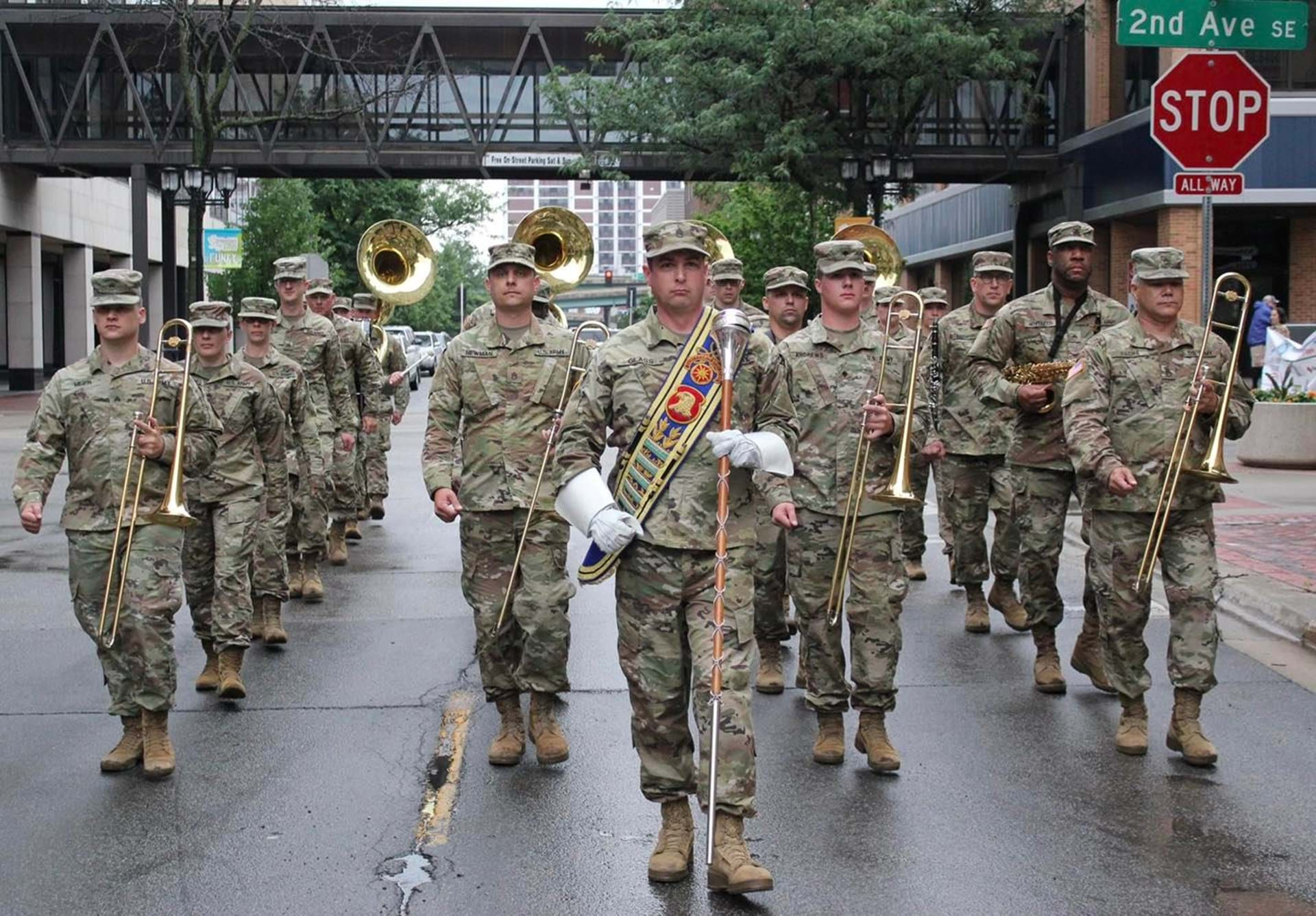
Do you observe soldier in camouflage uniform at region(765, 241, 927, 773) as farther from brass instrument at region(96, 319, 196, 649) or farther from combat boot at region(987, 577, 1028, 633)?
combat boot at region(987, 577, 1028, 633)

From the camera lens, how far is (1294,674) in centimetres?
868

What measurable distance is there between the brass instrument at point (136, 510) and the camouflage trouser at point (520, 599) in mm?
1193

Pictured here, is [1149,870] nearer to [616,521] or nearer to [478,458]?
[616,521]

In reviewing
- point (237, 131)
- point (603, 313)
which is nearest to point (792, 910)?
point (237, 131)

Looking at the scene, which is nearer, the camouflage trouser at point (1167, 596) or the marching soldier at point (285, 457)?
the camouflage trouser at point (1167, 596)

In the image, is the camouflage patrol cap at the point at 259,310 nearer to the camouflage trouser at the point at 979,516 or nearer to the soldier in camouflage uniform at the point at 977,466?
the soldier in camouflage uniform at the point at 977,466

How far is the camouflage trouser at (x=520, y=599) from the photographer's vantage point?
6957 millimetres

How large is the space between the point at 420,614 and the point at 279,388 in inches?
67.8

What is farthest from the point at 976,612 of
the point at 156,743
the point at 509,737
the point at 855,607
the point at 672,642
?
the point at 156,743

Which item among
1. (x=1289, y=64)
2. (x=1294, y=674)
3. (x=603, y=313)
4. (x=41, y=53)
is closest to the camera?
(x=1294, y=674)

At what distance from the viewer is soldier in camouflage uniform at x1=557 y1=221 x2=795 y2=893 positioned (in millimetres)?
5371

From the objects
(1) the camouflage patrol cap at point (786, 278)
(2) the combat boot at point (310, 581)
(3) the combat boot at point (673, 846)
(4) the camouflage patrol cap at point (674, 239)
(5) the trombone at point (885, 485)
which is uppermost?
(1) the camouflage patrol cap at point (786, 278)

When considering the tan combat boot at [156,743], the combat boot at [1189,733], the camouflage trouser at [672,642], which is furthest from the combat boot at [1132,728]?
the tan combat boot at [156,743]

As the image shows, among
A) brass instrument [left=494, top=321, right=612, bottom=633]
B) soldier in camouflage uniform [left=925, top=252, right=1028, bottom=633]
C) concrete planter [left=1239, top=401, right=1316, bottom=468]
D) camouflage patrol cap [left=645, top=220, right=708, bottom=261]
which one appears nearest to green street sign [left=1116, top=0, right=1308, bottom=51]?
soldier in camouflage uniform [left=925, top=252, right=1028, bottom=633]
